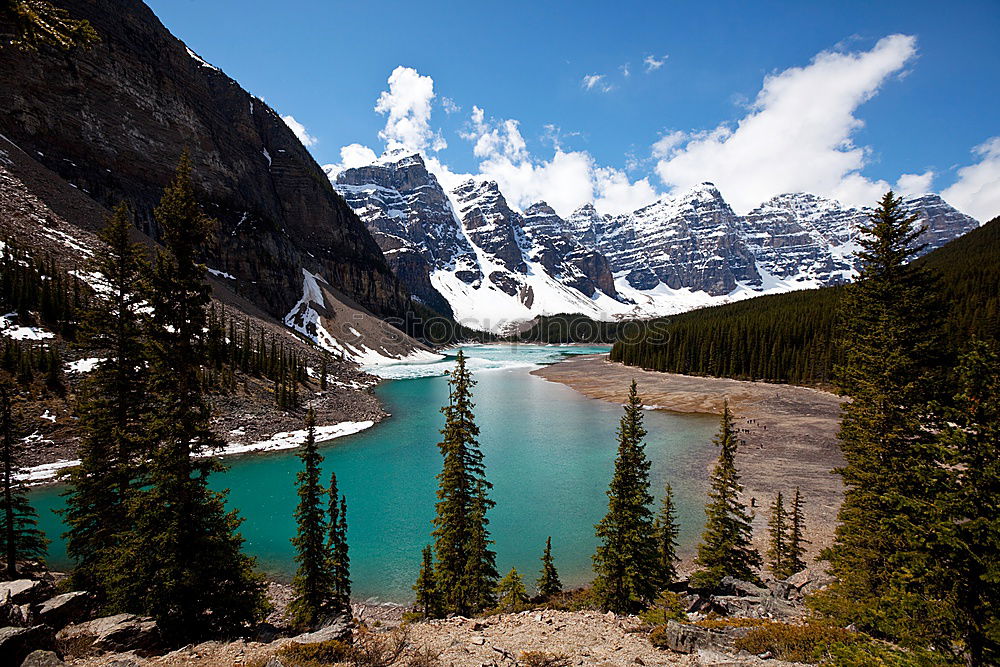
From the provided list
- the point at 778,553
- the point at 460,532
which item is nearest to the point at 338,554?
the point at 460,532

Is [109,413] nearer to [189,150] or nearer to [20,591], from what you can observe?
[20,591]

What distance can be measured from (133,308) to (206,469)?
718 centimetres

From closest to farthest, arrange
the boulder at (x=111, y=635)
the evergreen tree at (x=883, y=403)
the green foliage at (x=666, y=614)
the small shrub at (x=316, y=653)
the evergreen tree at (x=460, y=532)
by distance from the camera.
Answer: the small shrub at (x=316, y=653) < the boulder at (x=111, y=635) < the evergreen tree at (x=883, y=403) < the green foliage at (x=666, y=614) < the evergreen tree at (x=460, y=532)

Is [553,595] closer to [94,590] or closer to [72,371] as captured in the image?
[94,590]

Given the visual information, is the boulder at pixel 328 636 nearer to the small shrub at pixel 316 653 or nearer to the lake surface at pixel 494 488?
the small shrub at pixel 316 653

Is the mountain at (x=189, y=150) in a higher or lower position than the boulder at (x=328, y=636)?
Answer: higher

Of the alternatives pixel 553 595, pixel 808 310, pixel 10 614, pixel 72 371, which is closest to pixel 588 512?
pixel 553 595

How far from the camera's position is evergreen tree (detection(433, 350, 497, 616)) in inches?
576

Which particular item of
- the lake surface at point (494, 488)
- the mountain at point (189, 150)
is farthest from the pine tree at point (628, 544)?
the mountain at point (189, 150)

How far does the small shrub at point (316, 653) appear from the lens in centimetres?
680

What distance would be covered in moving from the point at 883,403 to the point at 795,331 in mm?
82160

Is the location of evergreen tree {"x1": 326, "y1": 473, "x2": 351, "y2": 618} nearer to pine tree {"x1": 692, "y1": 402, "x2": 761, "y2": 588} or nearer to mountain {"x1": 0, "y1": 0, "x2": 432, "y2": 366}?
pine tree {"x1": 692, "y1": 402, "x2": 761, "y2": 588}

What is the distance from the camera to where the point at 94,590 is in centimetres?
1134

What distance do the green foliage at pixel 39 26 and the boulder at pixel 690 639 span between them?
539 inches
